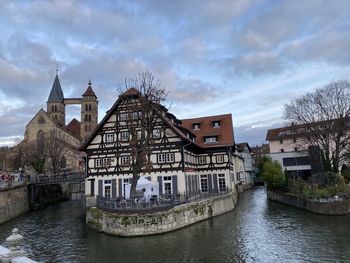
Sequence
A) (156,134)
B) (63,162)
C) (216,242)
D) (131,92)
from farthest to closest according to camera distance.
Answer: (63,162) → (156,134) → (131,92) → (216,242)

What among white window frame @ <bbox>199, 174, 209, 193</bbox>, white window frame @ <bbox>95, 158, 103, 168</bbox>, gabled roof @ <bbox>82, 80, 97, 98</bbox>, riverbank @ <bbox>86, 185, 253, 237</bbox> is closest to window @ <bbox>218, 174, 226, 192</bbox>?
white window frame @ <bbox>199, 174, 209, 193</bbox>

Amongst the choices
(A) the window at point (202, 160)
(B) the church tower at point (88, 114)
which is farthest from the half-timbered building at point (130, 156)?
(B) the church tower at point (88, 114)

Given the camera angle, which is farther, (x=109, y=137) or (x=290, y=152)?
(x=290, y=152)

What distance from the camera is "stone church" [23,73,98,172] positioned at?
64625 mm

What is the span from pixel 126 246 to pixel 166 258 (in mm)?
3531

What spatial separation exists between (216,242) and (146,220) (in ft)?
16.6

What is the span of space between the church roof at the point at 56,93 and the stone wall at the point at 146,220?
236ft

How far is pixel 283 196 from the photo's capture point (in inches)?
1387

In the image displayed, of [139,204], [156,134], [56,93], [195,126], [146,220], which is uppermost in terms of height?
[56,93]

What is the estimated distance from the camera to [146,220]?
68.6 ft

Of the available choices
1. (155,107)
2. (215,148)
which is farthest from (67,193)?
(155,107)

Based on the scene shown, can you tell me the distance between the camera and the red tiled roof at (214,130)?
126 ft

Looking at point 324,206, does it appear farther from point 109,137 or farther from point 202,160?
point 109,137

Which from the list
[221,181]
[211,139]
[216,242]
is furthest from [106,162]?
[216,242]
